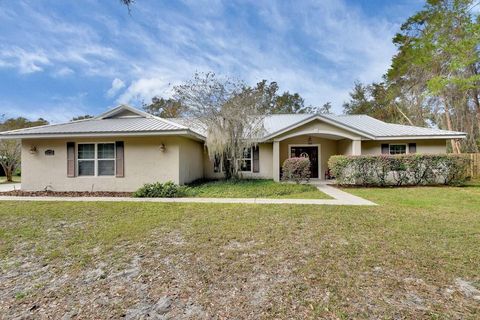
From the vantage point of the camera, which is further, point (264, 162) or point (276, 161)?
point (264, 162)

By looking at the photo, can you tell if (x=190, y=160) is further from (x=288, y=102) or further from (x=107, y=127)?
(x=288, y=102)

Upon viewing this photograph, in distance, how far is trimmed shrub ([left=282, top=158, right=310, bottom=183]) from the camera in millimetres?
12164

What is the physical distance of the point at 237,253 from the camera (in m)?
4.11

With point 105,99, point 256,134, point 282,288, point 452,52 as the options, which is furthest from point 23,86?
point 452,52

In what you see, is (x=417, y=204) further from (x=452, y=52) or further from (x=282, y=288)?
(x=452, y=52)

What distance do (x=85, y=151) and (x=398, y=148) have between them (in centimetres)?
1644

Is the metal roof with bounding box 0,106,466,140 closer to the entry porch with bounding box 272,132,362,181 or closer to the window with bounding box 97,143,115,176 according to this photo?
the window with bounding box 97,143,115,176

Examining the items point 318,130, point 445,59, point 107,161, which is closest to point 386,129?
point 318,130

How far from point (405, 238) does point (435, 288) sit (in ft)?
6.12

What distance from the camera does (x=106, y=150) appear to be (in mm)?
11391

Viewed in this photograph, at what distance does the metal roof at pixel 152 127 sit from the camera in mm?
10672

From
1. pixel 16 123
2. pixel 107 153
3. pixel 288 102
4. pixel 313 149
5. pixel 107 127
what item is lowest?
pixel 107 153

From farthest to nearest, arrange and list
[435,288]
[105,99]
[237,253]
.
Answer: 1. [105,99]
2. [237,253]
3. [435,288]

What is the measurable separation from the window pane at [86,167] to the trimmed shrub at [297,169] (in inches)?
352
